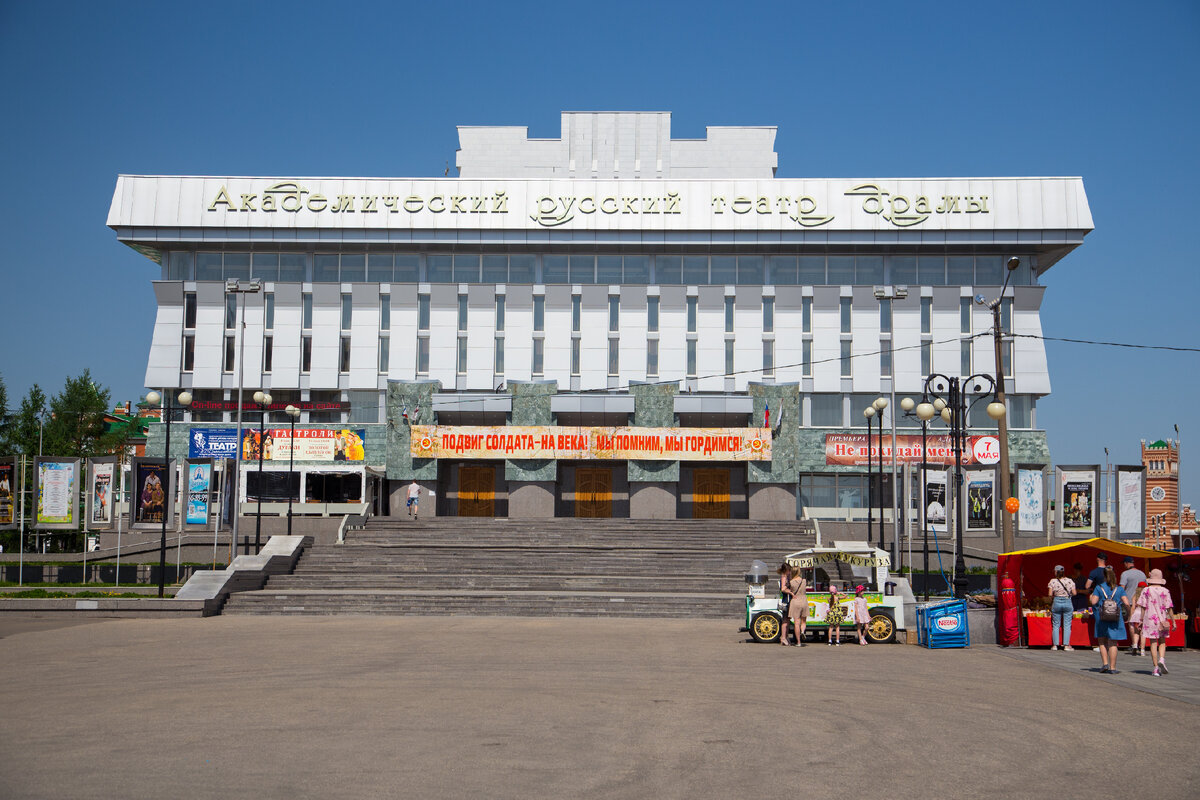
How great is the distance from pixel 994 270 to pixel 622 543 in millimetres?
27339

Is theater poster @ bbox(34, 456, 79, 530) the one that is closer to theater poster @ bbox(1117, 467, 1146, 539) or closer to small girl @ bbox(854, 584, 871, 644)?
small girl @ bbox(854, 584, 871, 644)

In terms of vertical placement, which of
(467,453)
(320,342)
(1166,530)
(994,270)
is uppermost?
(994,270)

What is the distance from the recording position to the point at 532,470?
170 ft

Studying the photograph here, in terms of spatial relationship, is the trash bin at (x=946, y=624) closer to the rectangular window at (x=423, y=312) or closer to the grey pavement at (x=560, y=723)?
the grey pavement at (x=560, y=723)

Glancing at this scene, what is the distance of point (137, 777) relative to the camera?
30.7 feet

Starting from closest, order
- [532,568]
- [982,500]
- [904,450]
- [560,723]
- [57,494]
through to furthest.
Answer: [560,723] → [532,568] → [57,494] → [982,500] → [904,450]

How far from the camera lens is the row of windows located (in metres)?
56.1

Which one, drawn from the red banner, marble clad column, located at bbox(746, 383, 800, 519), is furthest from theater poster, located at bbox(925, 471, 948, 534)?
marble clad column, located at bbox(746, 383, 800, 519)

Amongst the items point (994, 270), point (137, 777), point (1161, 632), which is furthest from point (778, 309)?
point (137, 777)

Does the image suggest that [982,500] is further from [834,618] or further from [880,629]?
[834,618]

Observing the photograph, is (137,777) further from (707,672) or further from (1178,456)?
(1178,456)

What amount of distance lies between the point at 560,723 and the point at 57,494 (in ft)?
107

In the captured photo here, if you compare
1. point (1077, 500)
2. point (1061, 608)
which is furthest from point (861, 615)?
point (1077, 500)

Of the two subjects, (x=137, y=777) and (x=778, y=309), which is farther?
(x=778, y=309)
